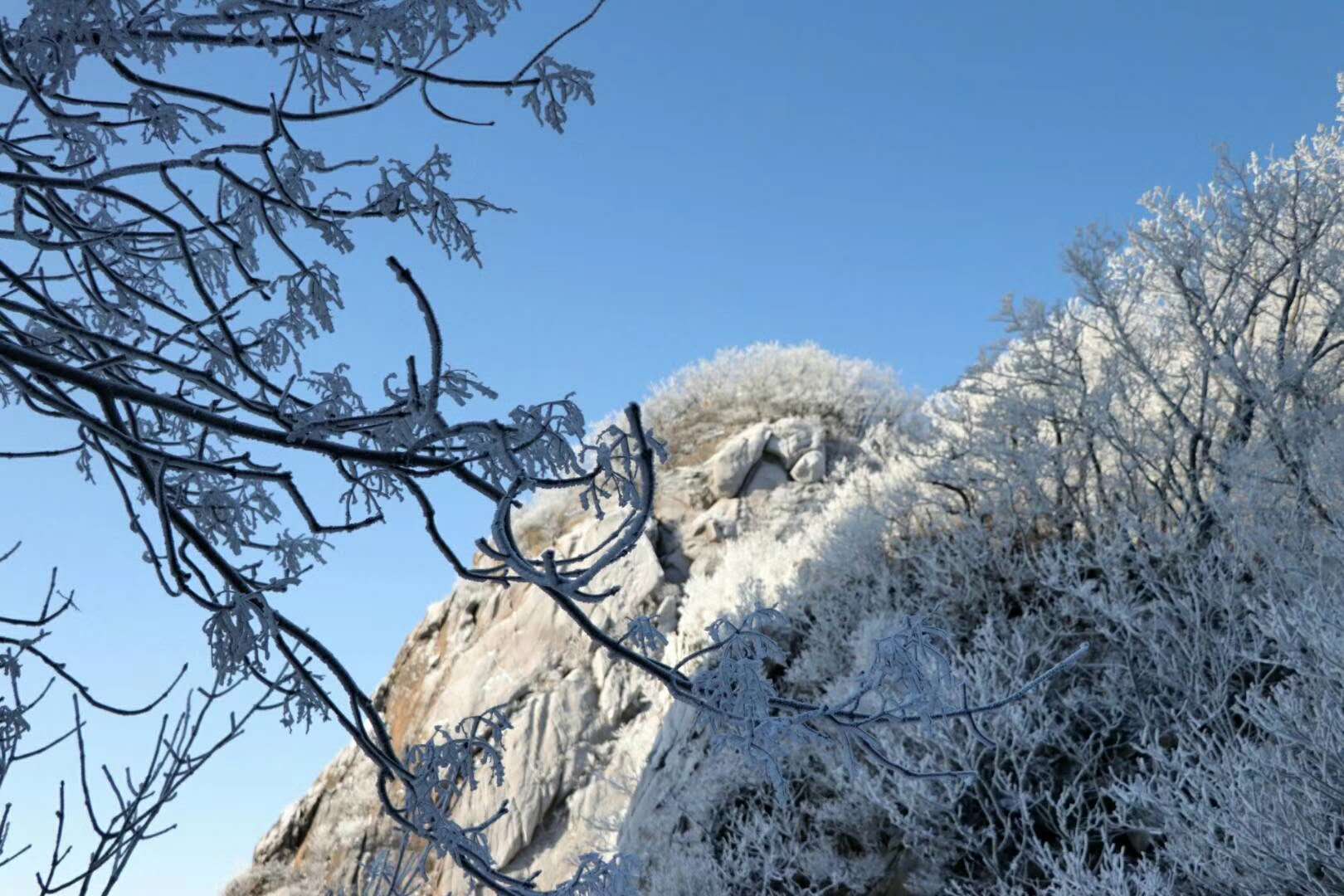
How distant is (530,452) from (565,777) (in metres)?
8.99

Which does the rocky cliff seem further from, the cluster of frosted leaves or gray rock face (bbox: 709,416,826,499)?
the cluster of frosted leaves

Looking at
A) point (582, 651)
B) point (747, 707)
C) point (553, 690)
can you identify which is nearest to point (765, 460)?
point (582, 651)

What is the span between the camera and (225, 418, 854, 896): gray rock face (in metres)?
9.82

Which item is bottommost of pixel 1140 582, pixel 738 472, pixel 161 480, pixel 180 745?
pixel 1140 582

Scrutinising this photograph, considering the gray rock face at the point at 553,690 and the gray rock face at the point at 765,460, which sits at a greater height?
the gray rock face at the point at 765,460

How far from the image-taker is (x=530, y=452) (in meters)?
1.53

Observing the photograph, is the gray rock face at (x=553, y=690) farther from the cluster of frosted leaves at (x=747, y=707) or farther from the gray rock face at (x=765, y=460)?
the cluster of frosted leaves at (x=747, y=707)

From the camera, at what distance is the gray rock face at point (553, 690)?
982 centimetres

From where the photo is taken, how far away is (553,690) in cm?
1060

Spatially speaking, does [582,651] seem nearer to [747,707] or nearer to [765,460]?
[765,460]

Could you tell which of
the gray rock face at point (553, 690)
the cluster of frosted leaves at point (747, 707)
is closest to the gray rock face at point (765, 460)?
the gray rock face at point (553, 690)

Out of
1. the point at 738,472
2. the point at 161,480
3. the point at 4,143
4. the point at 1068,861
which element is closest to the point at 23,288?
the point at 4,143

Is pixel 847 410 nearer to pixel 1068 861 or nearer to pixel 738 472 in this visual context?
pixel 738 472

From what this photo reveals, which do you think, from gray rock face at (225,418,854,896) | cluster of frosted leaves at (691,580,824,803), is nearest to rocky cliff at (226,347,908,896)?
gray rock face at (225,418,854,896)
